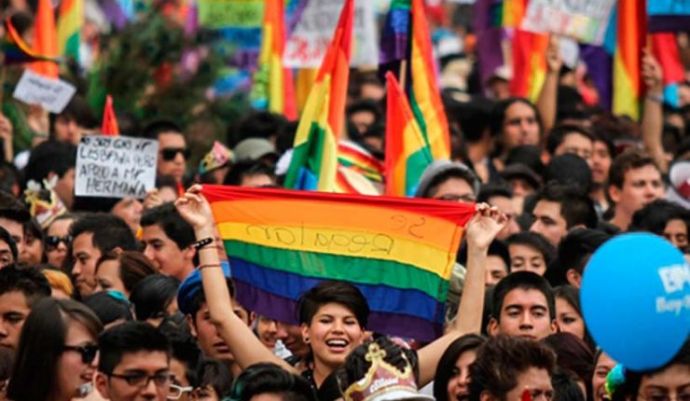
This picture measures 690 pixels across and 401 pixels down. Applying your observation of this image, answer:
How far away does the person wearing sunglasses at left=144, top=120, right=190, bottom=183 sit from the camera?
58.4 ft

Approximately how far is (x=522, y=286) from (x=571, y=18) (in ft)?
21.5

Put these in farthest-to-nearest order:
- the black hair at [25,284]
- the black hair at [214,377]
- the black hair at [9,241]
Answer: the black hair at [9,241] → the black hair at [25,284] → the black hair at [214,377]

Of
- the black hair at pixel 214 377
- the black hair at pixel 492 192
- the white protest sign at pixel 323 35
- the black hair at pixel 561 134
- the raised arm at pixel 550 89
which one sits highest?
the white protest sign at pixel 323 35

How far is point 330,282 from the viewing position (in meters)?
12.3

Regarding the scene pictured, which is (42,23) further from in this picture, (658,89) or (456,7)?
(456,7)

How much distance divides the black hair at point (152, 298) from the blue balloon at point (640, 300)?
3459mm

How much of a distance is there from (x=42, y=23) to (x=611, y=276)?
385 inches

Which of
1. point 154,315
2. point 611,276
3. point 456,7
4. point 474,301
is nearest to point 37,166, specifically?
point 154,315

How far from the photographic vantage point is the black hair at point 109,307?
12.6 m

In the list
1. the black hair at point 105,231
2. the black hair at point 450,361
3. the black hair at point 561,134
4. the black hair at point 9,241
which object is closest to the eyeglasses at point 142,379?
the black hair at point 450,361

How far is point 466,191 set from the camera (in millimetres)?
Answer: 15289

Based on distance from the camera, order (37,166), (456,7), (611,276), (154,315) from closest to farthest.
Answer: (611,276) < (154,315) < (37,166) < (456,7)

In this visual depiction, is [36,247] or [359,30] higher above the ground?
[359,30]

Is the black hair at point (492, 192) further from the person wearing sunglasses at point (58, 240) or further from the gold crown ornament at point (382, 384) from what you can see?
the gold crown ornament at point (382, 384)
